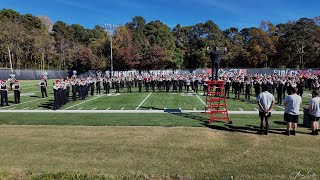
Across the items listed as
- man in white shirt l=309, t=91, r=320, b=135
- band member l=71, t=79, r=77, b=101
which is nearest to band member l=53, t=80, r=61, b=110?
band member l=71, t=79, r=77, b=101

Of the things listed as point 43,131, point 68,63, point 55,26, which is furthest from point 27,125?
point 55,26

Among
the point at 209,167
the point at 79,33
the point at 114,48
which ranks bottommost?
the point at 209,167

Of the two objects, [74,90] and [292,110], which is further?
[74,90]

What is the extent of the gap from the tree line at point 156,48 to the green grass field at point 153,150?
55605mm

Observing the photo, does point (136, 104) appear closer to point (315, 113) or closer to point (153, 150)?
point (153, 150)

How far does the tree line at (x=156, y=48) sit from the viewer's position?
6494 centimetres

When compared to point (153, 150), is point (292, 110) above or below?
above

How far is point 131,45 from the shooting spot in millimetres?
70188

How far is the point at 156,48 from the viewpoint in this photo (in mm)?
67312

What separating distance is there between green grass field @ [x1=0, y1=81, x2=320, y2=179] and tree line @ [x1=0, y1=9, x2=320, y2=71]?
182 ft

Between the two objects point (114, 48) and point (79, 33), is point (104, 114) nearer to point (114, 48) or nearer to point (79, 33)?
point (114, 48)

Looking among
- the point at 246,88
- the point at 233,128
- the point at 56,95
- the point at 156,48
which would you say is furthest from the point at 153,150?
the point at 156,48

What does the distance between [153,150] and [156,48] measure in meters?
59.8

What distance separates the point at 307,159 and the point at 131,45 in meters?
64.7
